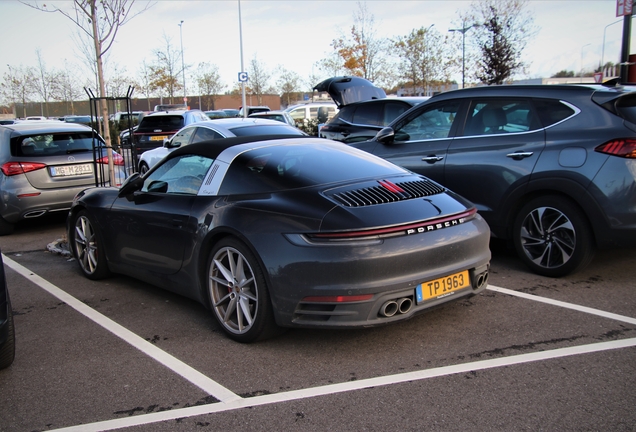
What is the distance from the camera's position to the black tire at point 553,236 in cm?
530

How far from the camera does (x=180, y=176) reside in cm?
502

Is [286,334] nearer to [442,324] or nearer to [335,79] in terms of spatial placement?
[442,324]

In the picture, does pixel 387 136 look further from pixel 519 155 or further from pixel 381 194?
pixel 381 194

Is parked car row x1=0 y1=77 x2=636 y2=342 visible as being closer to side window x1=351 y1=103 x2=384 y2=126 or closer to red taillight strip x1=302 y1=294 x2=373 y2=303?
red taillight strip x1=302 y1=294 x2=373 y2=303

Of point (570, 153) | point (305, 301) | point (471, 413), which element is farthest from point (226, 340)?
point (570, 153)

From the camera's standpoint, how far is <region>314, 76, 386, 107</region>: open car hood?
41.1 ft

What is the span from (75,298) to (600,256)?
17.4 feet

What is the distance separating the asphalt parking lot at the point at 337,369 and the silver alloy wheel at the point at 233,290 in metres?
0.17

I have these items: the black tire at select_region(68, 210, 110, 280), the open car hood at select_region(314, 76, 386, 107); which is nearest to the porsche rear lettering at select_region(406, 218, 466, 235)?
the black tire at select_region(68, 210, 110, 280)

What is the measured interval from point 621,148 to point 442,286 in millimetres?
2313

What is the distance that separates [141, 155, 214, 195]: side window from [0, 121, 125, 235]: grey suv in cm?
315

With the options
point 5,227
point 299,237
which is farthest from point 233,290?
point 5,227

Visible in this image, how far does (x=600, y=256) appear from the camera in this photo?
629 centimetres

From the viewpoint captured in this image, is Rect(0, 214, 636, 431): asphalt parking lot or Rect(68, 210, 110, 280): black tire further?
Rect(68, 210, 110, 280): black tire
